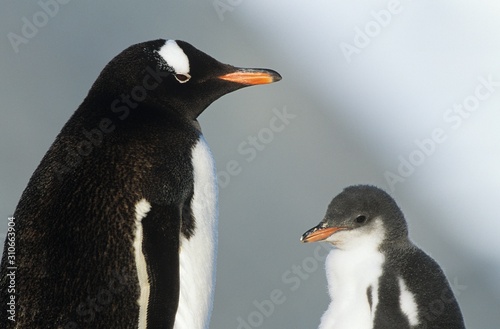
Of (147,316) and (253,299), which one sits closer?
(147,316)

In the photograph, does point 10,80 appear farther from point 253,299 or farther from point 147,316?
point 147,316

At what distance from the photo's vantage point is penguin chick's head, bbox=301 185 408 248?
8.87ft

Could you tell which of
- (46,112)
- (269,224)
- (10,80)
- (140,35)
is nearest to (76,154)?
(269,224)

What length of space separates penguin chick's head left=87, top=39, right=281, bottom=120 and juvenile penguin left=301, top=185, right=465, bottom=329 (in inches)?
26.3

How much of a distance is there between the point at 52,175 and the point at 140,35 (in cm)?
1211

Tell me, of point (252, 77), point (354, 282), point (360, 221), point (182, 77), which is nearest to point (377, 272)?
point (354, 282)

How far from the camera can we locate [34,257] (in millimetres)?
1802

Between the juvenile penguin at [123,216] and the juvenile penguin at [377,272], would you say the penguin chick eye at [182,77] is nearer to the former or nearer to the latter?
the juvenile penguin at [123,216]

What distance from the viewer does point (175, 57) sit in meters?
2.15

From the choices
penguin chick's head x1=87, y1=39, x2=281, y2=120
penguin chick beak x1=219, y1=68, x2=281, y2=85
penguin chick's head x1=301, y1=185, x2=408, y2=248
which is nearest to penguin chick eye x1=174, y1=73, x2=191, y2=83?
penguin chick's head x1=87, y1=39, x2=281, y2=120

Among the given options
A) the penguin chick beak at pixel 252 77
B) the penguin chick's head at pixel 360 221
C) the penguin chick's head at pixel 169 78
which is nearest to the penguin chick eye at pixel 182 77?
the penguin chick's head at pixel 169 78

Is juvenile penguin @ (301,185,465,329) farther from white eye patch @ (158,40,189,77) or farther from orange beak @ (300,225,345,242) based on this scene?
white eye patch @ (158,40,189,77)

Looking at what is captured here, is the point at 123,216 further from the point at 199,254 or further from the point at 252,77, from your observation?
the point at 252,77

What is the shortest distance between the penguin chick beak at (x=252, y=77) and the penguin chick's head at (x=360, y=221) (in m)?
0.64
